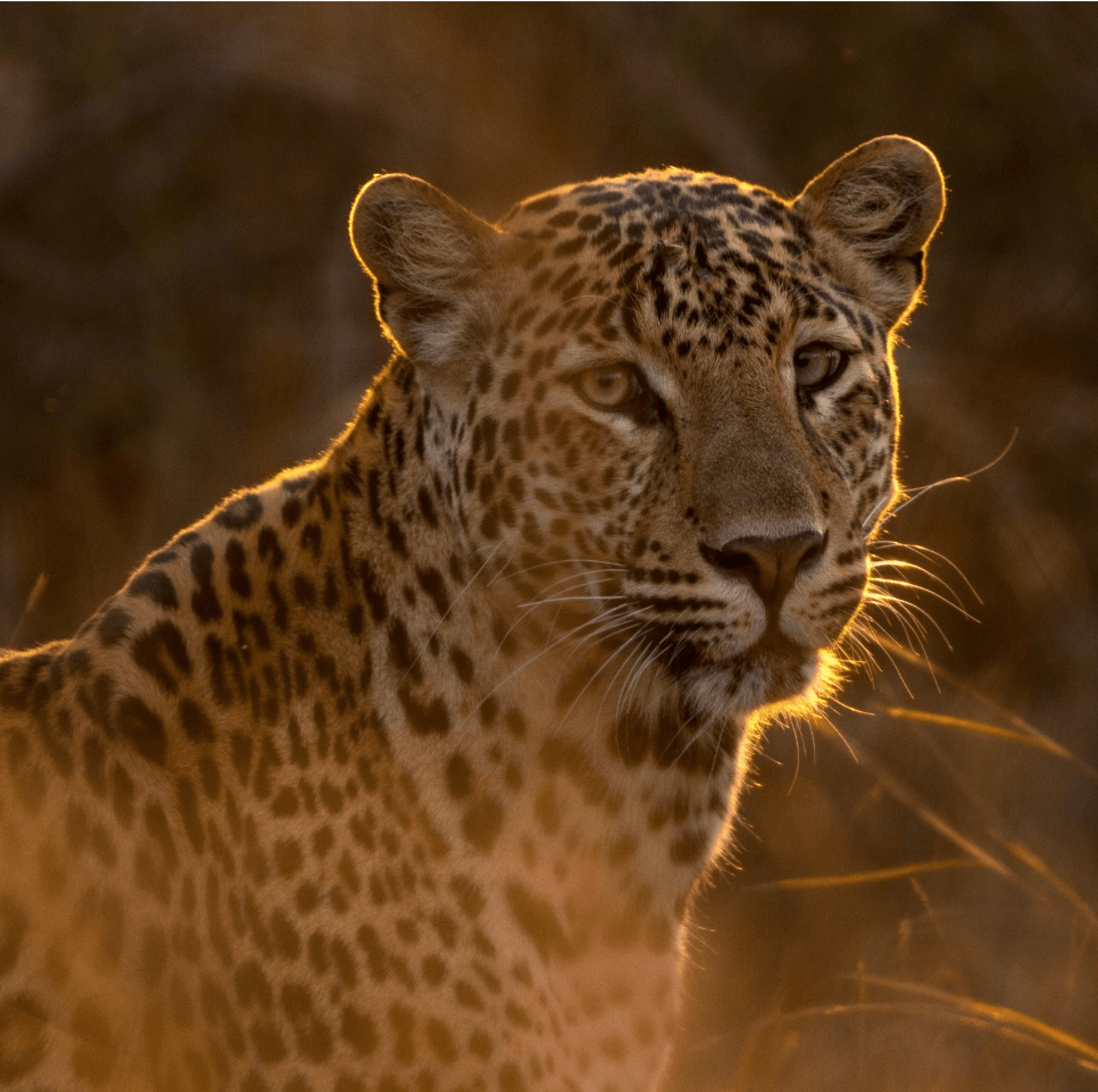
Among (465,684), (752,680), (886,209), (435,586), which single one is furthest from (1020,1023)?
(886,209)

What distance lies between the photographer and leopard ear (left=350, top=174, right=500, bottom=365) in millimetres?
4285

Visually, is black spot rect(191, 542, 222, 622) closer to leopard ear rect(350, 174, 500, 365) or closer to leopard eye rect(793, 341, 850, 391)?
leopard ear rect(350, 174, 500, 365)

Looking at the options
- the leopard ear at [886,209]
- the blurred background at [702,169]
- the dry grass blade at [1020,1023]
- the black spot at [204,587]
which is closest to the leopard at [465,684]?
the black spot at [204,587]

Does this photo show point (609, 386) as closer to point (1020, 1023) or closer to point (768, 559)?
point (768, 559)

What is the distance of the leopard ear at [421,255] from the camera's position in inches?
169

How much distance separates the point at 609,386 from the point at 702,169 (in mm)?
8359

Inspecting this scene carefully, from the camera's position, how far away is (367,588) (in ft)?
13.5

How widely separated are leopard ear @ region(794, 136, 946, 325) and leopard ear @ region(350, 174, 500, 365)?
1.03m

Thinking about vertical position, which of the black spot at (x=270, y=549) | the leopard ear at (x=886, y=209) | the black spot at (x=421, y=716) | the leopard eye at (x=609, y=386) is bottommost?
the black spot at (x=421, y=716)

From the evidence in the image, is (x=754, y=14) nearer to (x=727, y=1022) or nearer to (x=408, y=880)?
(x=727, y=1022)

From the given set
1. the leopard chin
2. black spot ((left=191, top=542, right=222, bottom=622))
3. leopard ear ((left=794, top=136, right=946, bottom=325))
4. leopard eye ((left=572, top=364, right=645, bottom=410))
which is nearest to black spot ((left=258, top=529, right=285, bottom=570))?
black spot ((left=191, top=542, right=222, bottom=622))

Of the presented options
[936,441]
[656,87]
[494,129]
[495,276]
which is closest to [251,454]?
[494,129]

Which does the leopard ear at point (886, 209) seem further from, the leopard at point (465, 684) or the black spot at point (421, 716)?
the black spot at point (421, 716)

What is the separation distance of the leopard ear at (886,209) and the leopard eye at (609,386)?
2.84 ft
